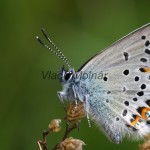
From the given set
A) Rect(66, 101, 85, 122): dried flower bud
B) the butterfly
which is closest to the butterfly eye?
the butterfly

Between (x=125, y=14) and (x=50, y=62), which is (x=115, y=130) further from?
(x=125, y=14)

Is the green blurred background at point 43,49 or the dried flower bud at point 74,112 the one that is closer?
the dried flower bud at point 74,112

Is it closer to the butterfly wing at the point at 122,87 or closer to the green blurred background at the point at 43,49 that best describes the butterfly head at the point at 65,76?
the butterfly wing at the point at 122,87

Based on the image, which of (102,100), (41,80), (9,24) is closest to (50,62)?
(41,80)

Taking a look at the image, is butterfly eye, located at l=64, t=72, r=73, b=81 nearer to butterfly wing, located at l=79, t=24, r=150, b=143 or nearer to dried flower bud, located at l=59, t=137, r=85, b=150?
butterfly wing, located at l=79, t=24, r=150, b=143

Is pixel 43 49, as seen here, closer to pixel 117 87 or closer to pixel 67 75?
pixel 67 75

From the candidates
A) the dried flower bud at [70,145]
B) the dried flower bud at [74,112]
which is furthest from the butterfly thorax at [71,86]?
the dried flower bud at [70,145]

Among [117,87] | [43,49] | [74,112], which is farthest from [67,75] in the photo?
[43,49]

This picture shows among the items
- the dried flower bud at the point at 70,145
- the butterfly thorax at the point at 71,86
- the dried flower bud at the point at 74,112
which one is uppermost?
the butterfly thorax at the point at 71,86
